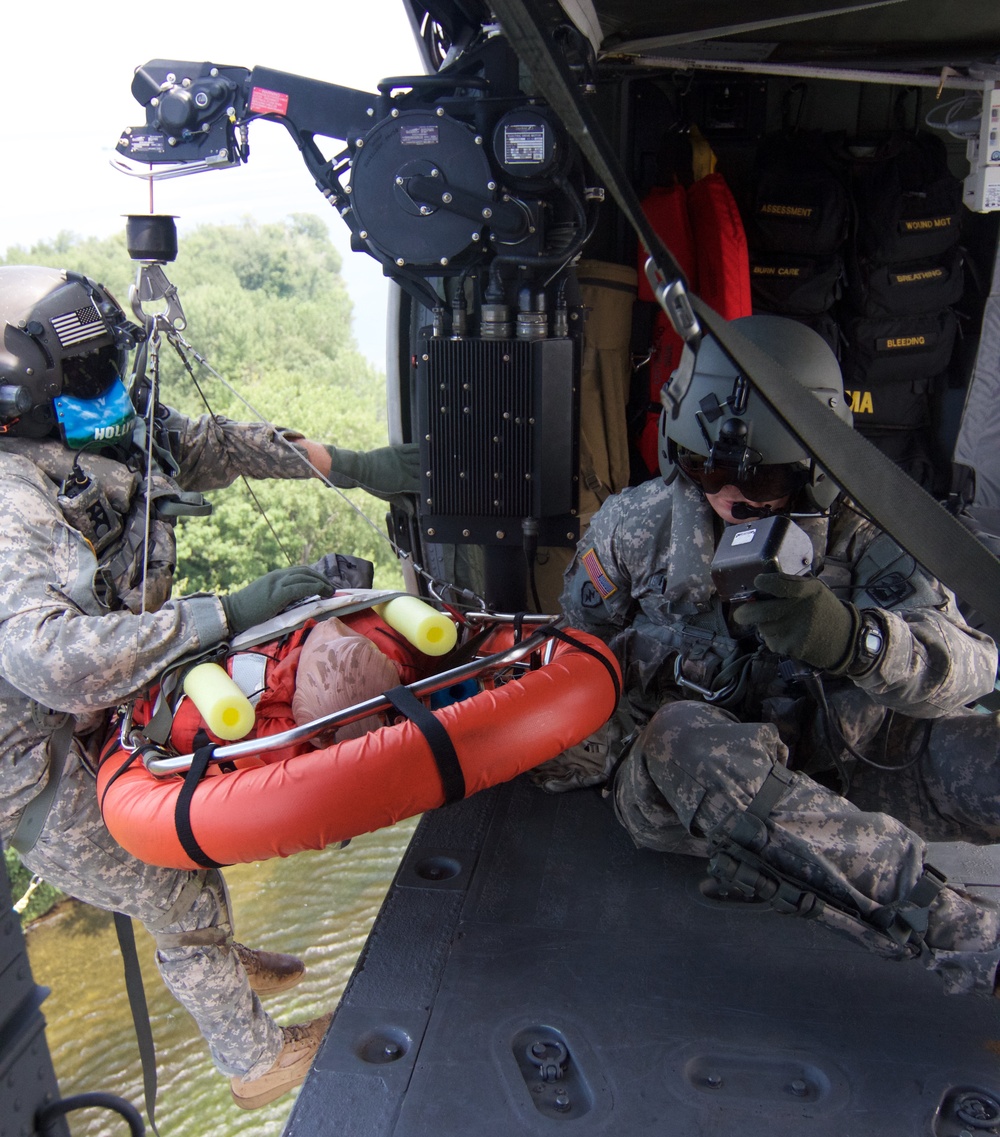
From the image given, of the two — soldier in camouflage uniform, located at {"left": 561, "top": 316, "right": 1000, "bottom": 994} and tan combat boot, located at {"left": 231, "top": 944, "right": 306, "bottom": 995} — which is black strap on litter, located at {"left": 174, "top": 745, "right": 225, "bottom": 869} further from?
tan combat boot, located at {"left": 231, "top": 944, "right": 306, "bottom": 995}

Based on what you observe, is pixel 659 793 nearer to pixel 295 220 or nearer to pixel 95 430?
pixel 95 430

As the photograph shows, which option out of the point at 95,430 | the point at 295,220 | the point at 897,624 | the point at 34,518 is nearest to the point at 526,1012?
the point at 897,624

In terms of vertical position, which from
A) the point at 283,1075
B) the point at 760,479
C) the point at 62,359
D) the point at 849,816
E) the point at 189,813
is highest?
the point at 62,359

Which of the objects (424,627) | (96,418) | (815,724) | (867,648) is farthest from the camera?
(96,418)

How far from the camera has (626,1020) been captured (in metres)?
1.81

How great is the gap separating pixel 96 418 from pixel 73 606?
19.5 inches

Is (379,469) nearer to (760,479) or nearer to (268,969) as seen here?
(760,479)

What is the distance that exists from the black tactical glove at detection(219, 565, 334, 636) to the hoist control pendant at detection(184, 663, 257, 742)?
0.21 m

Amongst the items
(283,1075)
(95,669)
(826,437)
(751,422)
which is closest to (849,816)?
(751,422)

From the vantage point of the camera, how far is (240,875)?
6152 millimetres

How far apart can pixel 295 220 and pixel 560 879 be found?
833 centimetres

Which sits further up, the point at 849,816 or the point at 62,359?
the point at 62,359

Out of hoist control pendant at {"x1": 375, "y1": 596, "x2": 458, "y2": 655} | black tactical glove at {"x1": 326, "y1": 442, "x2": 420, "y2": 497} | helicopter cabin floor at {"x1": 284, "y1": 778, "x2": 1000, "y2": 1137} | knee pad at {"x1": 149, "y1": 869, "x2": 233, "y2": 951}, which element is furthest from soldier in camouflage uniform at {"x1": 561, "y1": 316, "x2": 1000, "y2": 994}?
knee pad at {"x1": 149, "y1": 869, "x2": 233, "y2": 951}

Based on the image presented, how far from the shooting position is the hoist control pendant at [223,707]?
5.82 feet
